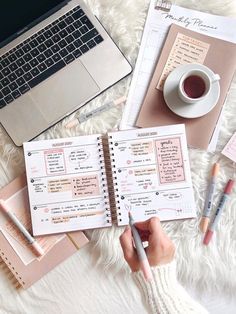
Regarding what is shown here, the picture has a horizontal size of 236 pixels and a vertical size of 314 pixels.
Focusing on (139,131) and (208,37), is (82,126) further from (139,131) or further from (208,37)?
(208,37)

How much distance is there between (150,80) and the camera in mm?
861

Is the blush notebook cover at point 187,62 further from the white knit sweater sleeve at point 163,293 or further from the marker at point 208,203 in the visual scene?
the white knit sweater sleeve at point 163,293

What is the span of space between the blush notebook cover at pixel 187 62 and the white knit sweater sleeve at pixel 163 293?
0.26 metres

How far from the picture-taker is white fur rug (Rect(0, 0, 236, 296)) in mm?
824

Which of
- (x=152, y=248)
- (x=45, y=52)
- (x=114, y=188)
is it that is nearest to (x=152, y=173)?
(x=114, y=188)

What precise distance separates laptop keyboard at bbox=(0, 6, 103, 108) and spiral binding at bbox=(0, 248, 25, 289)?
0.88 ft

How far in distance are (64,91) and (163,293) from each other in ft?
1.28

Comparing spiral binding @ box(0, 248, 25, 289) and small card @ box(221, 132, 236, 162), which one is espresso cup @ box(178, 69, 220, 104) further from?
spiral binding @ box(0, 248, 25, 289)

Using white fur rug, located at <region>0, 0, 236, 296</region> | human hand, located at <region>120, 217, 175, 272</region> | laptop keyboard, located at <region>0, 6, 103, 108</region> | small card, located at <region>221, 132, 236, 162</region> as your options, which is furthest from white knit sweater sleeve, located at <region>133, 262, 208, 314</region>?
laptop keyboard, located at <region>0, 6, 103, 108</region>

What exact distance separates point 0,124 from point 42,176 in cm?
12

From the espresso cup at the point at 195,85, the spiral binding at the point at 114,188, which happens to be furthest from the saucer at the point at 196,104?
the spiral binding at the point at 114,188

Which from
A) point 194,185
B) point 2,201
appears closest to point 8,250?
point 2,201

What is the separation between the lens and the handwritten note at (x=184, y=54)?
0.86 meters

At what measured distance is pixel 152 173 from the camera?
2.72ft
